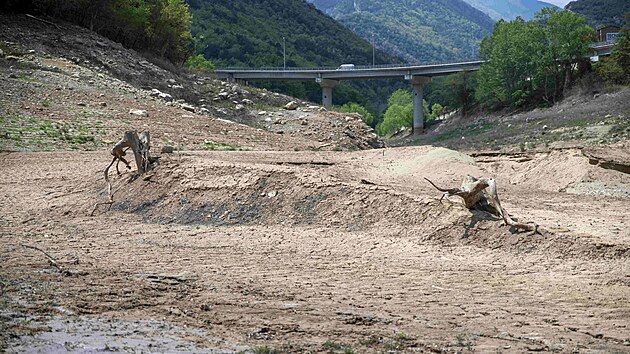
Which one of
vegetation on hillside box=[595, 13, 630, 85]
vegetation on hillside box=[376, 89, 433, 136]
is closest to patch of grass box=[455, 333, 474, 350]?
vegetation on hillside box=[595, 13, 630, 85]

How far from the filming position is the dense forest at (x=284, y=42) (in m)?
106

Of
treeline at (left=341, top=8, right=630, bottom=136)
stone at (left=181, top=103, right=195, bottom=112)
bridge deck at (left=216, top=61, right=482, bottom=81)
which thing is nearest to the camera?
stone at (left=181, top=103, right=195, bottom=112)

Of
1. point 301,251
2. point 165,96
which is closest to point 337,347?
point 301,251

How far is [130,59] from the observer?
37719 millimetres

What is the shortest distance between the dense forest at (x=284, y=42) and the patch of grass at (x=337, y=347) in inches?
3125

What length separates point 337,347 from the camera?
736 centimetres

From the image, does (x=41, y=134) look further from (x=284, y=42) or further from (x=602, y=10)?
(x=602, y=10)

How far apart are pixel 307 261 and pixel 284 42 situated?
3636 inches

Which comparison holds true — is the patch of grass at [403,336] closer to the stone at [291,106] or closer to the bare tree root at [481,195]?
the bare tree root at [481,195]

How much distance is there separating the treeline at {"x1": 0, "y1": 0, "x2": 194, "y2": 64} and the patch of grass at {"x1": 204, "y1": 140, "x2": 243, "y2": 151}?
17872mm

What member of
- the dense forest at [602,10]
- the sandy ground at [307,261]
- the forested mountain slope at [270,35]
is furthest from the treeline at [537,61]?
the dense forest at [602,10]

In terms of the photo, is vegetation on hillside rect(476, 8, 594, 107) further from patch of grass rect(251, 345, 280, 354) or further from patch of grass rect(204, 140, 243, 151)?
patch of grass rect(251, 345, 280, 354)

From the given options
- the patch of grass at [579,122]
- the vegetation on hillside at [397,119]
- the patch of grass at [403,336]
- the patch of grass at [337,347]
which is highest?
the patch of grass at [337,347]

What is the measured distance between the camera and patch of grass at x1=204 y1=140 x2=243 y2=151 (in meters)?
24.8
